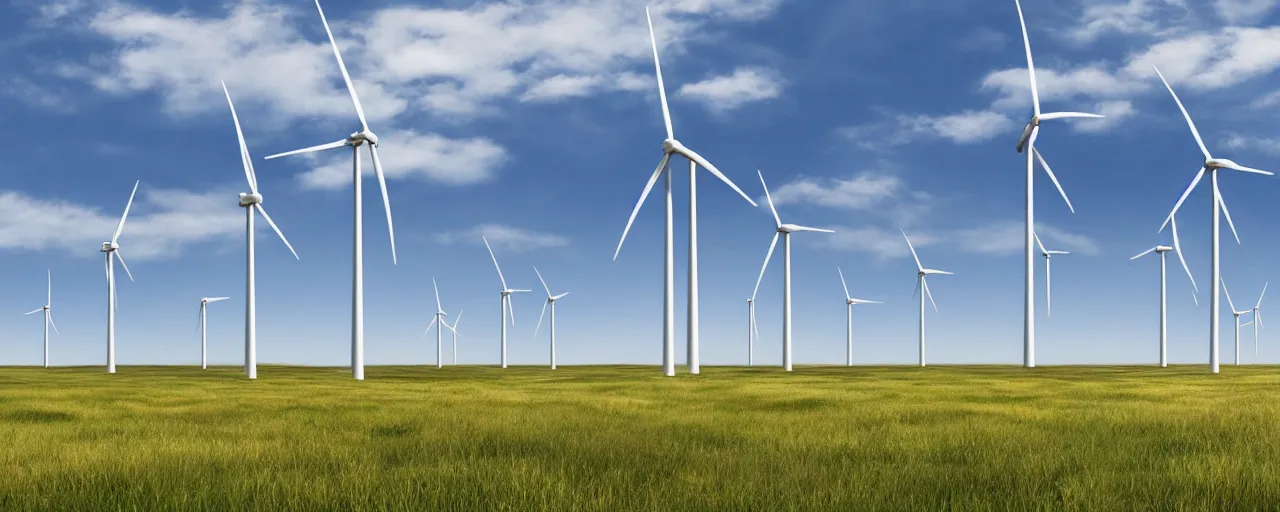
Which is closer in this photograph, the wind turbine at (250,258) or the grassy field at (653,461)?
the grassy field at (653,461)

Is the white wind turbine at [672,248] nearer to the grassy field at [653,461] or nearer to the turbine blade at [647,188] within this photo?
the turbine blade at [647,188]

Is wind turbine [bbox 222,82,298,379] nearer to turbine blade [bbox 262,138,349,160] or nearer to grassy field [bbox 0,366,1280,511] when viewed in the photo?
turbine blade [bbox 262,138,349,160]

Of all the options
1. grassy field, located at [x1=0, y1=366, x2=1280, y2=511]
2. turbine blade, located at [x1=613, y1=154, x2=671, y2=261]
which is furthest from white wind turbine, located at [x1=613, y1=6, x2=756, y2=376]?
grassy field, located at [x1=0, y1=366, x2=1280, y2=511]

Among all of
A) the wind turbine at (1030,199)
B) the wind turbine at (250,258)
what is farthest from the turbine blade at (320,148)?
the wind turbine at (1030,199)

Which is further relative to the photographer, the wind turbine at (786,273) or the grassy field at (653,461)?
the wind turbine at (786,273)

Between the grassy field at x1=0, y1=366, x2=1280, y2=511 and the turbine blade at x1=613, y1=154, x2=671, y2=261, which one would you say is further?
the turbine blade at x1=613, y1=154, x2=671, y2=261

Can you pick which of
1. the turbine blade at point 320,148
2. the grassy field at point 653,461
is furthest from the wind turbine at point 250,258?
the grassy field at point 653,461

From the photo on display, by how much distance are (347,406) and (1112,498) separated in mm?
22547

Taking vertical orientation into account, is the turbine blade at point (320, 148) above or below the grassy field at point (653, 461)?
above

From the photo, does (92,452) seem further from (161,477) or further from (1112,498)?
(1112,498)

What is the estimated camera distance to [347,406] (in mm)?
27562

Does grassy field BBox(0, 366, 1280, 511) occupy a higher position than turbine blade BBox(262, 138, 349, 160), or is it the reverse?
turbine blade BBox(262, 138, 349, 160)

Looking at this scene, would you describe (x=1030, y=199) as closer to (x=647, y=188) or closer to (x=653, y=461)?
(x=647, y=188)

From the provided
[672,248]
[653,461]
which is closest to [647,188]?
[672,248]
